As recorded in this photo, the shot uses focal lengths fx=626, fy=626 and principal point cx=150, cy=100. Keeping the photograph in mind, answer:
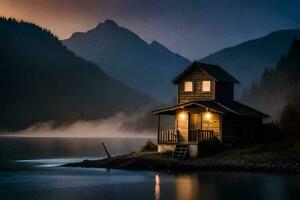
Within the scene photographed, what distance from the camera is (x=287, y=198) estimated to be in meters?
38.4

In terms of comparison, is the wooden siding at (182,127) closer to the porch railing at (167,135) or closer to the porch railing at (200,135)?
the porch railing at (167,135)

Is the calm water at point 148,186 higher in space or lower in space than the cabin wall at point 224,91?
lower

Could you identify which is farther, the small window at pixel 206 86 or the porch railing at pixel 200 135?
the small window at pixel 206 86

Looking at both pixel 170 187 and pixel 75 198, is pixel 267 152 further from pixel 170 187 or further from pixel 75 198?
pixel 75 198

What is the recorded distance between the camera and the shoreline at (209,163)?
5272cm

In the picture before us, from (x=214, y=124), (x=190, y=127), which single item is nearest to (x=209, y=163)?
(x=214, y=124)

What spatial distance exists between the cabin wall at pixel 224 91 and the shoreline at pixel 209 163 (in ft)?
34.4

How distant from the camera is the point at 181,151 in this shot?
206 ft

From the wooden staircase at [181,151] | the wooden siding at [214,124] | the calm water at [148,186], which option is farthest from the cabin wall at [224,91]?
the calm water at [148,186]

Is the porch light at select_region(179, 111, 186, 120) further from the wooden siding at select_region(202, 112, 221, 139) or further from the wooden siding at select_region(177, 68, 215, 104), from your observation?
the wooden siding at select_region(177, 68, 215, 104)

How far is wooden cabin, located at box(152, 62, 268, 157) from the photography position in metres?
65.1

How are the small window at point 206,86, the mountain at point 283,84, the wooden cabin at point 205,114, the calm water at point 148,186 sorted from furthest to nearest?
the mountain at point 283,84 < the small window at point 206,86 < the wooden cabin at point 205,114 < the calm water at point 148,186

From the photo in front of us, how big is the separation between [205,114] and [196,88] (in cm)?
455

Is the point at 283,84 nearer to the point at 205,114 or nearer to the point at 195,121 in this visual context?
the point at 195,121
